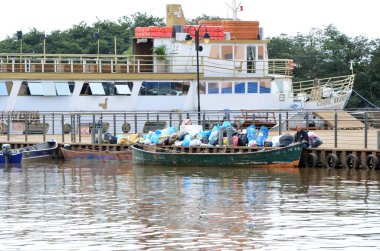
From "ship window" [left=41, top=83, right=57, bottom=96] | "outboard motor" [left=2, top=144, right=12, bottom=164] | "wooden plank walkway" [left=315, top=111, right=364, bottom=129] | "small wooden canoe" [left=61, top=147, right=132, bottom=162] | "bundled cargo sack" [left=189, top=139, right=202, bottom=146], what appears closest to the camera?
"bundled cargo sack" [left=189, top=139, right=202, bottom=146]

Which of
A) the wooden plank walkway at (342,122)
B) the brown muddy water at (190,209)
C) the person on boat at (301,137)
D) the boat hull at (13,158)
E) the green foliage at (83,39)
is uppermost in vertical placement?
the green foliage at (83,39)

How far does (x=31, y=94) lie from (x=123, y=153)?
13392mm

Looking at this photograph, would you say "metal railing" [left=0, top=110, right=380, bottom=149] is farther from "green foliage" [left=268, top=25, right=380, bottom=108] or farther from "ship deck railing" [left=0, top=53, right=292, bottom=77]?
"green foliage" [left=268, top=25, right=380, bottom=108]

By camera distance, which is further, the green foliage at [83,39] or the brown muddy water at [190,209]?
the green foliage at [83,39]

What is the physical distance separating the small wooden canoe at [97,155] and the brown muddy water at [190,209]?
4206 mm

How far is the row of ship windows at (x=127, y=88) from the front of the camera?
2274 inches

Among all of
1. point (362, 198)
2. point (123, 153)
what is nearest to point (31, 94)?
point (123, 153)

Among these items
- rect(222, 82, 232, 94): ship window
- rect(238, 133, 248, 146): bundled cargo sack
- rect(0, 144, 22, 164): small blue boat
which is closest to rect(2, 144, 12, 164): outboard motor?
rect(0, 144, 22, 164): small blue boat

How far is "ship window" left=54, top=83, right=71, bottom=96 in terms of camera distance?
57969mm

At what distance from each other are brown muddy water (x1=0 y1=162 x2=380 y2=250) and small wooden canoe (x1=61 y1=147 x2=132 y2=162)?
4.21m

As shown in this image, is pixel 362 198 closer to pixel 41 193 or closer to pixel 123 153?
pixel 41 193

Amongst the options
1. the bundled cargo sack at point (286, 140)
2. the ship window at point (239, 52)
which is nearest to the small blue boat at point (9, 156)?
the bundled cargo sack at point (286, 140)

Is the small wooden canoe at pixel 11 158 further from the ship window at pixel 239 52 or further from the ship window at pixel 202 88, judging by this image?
the ship window at pixel 239 52

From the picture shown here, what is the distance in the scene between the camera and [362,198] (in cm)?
3050
